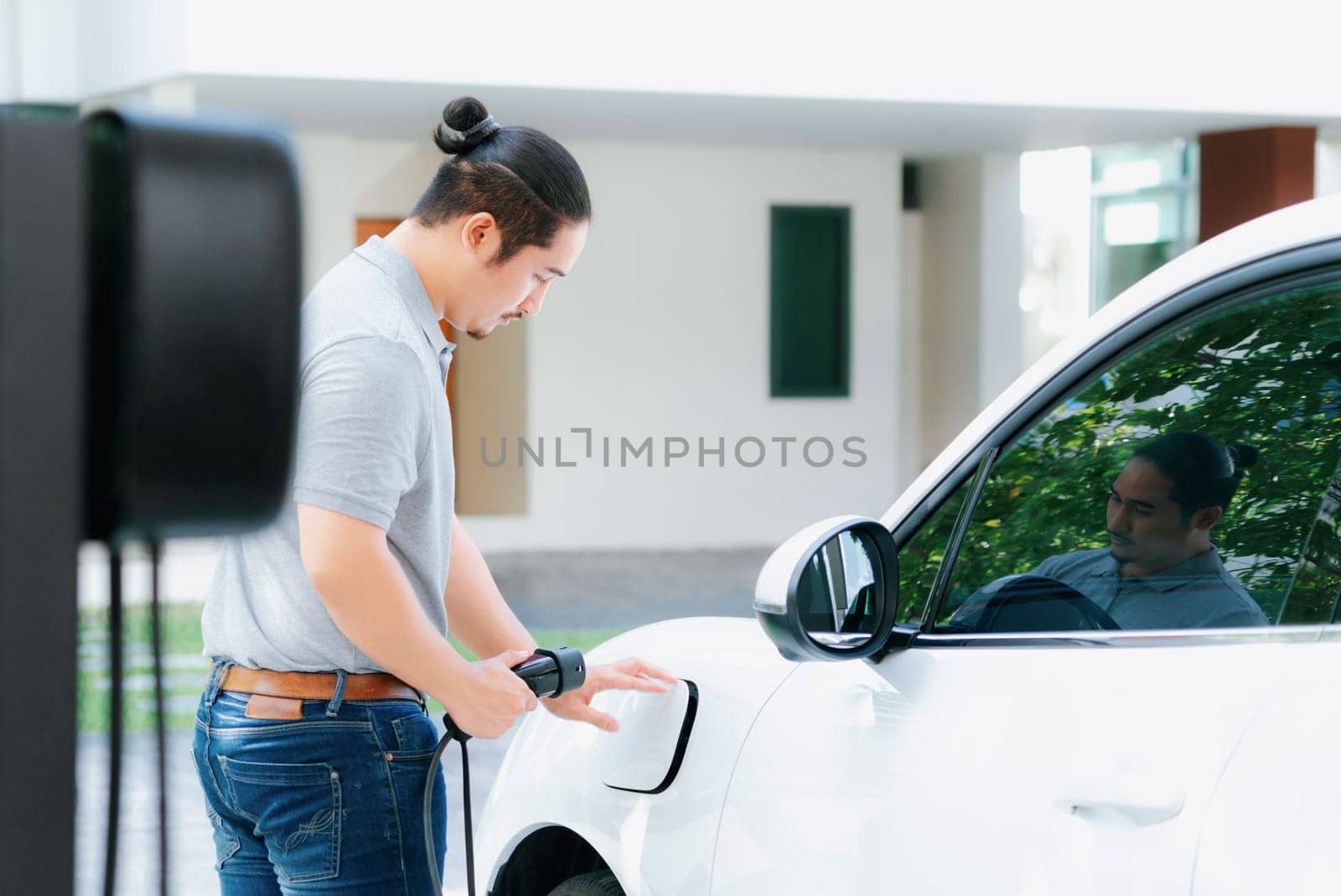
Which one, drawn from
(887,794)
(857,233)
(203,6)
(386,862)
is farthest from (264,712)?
(857,233)

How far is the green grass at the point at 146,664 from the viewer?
2.52ft

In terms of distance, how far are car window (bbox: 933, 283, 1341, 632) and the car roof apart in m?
0.04

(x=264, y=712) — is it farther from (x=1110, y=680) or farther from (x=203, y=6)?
(x=203, y=6)

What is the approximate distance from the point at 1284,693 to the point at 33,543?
3.96 ft

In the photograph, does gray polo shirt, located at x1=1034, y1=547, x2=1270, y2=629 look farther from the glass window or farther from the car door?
the glass window

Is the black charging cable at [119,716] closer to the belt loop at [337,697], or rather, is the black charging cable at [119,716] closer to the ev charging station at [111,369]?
the ev charging station at [111,369]

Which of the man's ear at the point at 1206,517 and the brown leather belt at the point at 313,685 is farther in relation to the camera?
the brown leather belt at the point at 313,685

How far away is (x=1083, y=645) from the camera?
175cm

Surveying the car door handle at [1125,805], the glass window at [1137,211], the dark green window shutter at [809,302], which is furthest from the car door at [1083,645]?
the glass window at [1137,211]

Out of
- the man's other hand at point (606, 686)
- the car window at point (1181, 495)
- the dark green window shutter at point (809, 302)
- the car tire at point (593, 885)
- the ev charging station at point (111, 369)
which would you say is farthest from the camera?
the dark green window shutter at point (809, 302)

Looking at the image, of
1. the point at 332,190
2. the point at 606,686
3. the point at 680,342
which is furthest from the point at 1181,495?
the point at 680,342

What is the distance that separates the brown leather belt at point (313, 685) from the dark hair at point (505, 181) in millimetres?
594

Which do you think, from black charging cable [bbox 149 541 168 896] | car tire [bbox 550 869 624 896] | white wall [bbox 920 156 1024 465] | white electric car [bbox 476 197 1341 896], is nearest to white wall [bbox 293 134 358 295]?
white wall [bbox 920 156 1024 465]

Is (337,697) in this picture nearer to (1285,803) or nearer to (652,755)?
(652,755)
